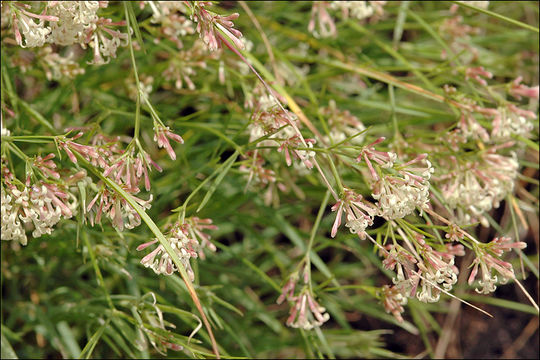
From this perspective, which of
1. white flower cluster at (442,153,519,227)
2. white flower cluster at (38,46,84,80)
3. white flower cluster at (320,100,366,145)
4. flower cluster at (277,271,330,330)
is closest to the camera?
flower cluster at (277,271,330,330)

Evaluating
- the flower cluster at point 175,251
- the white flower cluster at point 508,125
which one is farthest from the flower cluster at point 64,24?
the white flower cluster at point 508,125

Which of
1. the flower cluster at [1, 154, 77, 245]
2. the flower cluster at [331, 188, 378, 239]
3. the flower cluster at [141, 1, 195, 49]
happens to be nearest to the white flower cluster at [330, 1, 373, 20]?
the flower cluster at [141, 1, 195, 49]

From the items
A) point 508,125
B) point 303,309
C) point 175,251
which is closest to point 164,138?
point 175,251

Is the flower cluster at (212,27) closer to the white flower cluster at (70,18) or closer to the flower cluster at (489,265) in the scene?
the white flower cluster at (70,18)

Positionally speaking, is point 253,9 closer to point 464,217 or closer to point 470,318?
point 464,217

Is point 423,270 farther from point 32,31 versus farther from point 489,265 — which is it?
point 32,31

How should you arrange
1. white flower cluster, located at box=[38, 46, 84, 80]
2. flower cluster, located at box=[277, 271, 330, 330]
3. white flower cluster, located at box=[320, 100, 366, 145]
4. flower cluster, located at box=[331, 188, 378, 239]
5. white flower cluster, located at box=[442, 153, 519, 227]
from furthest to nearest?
white flower cluster, located at box=[320, 100, 366, 145]
white flower cluster, located at box=[38, 46, 84, 80]
white flower cluster, located at box=[442, 153, 519, 227]
flower cluster, located at box=[277, 271, 330, 330]
flower cluster, located at box=[331, 188, 378, 239]

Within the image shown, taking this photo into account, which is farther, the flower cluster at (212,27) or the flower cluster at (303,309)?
the flower cluster at (303,309)

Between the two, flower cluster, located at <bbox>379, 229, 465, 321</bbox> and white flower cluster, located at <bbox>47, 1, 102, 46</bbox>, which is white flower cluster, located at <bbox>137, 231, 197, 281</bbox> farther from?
white flower cluster, located at <bbox>47, 1, 102, 46</bbox>

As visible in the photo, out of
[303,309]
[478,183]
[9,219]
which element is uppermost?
[9,219]
